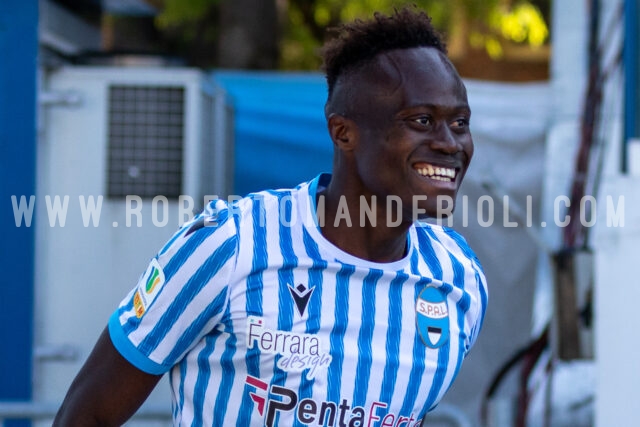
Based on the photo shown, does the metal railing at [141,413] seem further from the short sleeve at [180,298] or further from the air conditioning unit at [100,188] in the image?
the short sleeve at [180,298]

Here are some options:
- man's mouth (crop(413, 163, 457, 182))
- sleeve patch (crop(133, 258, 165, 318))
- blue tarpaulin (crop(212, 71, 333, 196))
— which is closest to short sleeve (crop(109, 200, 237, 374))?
sleeve patch (crop(133, 258, 165, 318))

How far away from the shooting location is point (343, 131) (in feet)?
7.76

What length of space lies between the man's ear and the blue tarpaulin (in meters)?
3.58

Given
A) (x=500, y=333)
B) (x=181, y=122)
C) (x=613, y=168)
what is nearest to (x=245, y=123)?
(x=181, y=122)

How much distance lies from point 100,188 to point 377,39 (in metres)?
3.08

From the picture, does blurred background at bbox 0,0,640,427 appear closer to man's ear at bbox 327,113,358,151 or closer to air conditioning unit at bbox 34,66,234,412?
air conditioning unit at bbox 34,66,234,412

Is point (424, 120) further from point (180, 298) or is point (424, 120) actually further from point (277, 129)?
point (277, 129)

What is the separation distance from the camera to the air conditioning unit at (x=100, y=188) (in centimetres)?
515

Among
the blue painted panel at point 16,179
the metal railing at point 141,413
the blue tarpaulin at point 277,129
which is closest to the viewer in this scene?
the metal railing at point 141,413

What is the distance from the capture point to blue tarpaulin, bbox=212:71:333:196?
240 inches

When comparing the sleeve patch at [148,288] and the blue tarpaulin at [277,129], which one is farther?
the blue tarpaulin at [277,129]

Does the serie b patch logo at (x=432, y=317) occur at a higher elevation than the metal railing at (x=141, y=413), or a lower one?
higher

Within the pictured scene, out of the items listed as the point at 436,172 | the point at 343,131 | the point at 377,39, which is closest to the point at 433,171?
the point at 436,172

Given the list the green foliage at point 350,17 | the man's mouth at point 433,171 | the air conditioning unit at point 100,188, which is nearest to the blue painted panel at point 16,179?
the air conditioning unit at point 100,188
